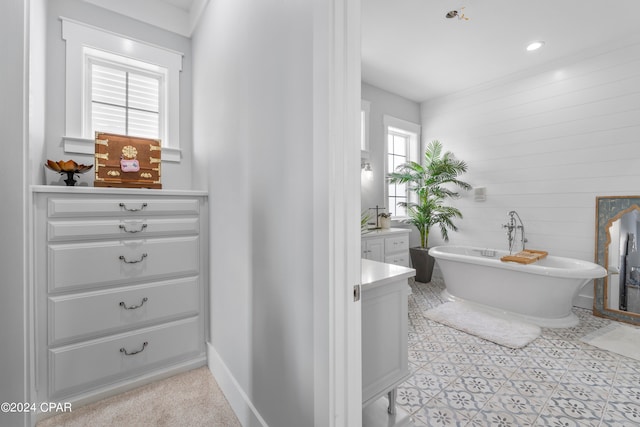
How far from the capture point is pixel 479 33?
280cm

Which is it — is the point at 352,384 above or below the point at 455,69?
below

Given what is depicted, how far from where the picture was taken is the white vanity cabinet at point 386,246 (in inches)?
124

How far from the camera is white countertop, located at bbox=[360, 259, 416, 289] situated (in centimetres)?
122

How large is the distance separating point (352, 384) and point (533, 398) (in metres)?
1.52

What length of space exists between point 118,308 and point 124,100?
1.63 meters

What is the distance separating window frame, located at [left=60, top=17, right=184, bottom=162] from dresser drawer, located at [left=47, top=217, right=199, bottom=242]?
725 mm

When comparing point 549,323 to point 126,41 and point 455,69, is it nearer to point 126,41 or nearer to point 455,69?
point 455,69

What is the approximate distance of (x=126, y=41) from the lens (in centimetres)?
215

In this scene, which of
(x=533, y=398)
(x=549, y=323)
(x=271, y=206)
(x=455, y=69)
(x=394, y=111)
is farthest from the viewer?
(x=394, y=111)

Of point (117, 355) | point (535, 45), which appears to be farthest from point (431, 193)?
point (117, 355)

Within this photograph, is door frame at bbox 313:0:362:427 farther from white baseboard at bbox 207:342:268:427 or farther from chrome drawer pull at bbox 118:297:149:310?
chrome drawer pull at bbox 118:297:149:310

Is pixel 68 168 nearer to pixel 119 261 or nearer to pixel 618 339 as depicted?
pixel 119 261

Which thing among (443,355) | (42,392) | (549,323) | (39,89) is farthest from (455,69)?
(42,392)

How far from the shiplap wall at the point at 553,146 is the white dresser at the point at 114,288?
3.77 meters
